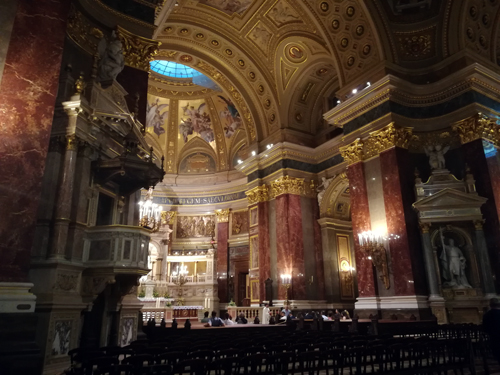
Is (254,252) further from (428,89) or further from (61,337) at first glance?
(61,337)

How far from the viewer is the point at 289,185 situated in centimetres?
1669

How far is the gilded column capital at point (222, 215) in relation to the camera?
2203 centimetres

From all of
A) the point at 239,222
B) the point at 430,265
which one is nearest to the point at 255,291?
the point at 239,222

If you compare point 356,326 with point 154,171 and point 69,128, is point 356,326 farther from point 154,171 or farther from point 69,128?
point 69,128

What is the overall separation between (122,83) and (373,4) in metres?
9.11

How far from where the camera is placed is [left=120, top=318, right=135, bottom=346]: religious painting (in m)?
8.02

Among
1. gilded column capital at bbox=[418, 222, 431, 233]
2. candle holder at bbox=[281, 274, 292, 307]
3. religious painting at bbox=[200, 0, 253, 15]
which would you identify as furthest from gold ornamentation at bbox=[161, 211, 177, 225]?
gilded column capital at bbox=[418, 222, 431, 233]

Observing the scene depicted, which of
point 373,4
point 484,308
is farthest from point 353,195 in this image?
point 373,4

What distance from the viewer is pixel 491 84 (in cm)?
1219

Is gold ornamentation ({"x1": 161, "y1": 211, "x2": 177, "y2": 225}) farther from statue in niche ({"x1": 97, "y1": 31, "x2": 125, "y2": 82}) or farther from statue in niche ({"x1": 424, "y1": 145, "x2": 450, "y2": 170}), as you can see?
statue in niche ({"x1": 424, "y1": 145, "x2": 450, "y2": 170})

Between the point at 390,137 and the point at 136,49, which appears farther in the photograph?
the point at 390,137

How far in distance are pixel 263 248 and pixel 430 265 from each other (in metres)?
7.88

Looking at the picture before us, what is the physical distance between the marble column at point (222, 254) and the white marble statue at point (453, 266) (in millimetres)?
12369

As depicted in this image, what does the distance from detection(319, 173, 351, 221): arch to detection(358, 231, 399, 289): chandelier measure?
462cm
